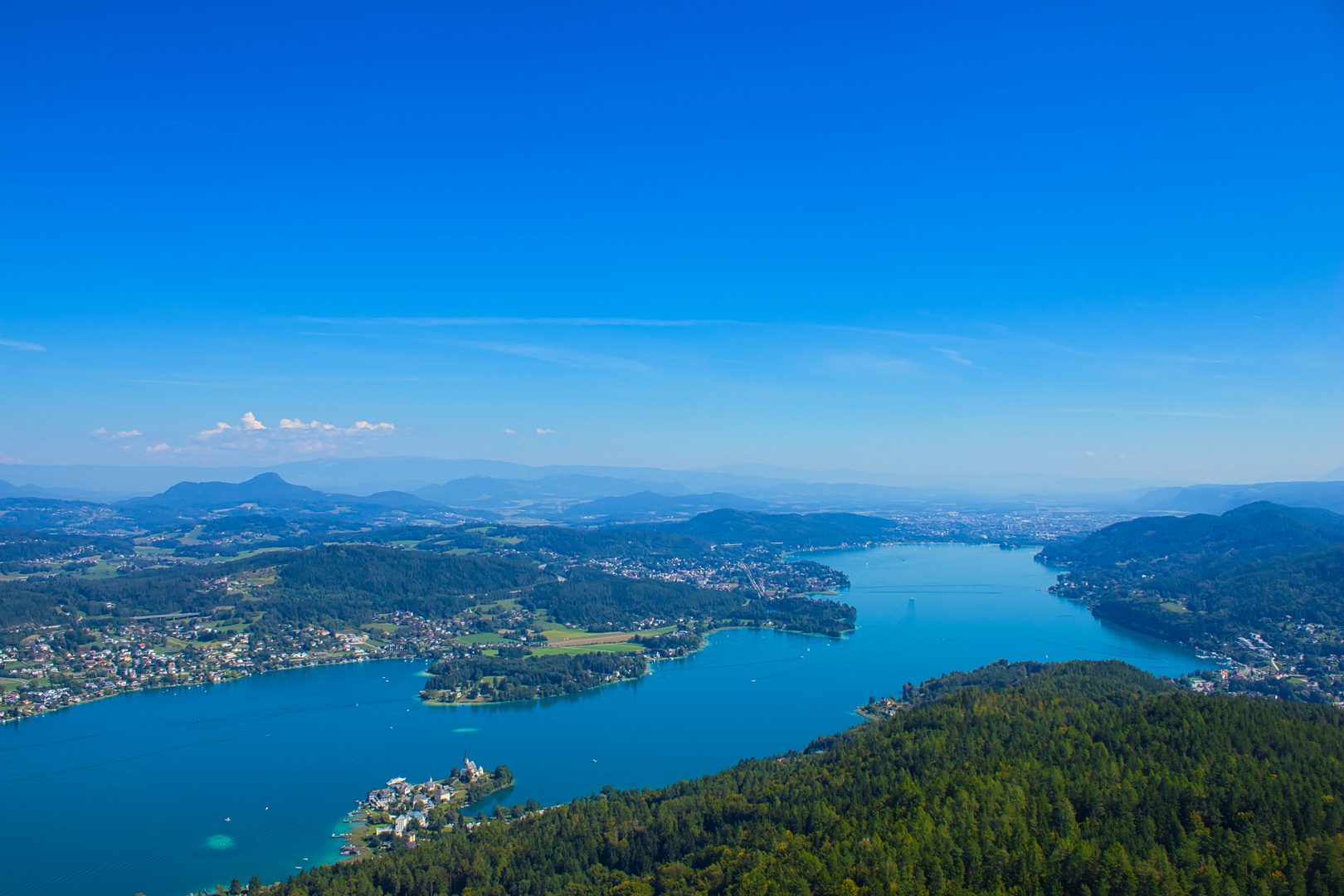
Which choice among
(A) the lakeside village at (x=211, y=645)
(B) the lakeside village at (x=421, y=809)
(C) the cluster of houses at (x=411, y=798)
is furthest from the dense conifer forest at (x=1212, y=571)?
(C) the cluster of houses at (x=411, y=798)

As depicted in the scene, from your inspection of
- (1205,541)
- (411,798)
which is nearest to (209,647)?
(411,798)

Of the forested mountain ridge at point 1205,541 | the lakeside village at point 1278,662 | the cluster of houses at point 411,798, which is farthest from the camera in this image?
the forested mountain ridge at point 1205,541

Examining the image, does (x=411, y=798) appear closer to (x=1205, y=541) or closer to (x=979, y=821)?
(x=979, y=821)

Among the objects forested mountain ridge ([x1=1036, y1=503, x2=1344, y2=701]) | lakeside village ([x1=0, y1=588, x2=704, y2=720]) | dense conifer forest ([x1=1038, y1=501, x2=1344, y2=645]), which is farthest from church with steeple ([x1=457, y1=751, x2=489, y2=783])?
dense conifer forest ([x1=1038, y1=501, x2=1344, y2=645])

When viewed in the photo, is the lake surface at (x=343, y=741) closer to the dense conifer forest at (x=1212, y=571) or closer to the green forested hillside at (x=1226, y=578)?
the green forested hillside at (x=1226, y=578)

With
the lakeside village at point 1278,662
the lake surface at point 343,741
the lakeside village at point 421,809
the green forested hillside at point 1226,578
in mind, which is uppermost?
the green forested hillside at point 1226,578

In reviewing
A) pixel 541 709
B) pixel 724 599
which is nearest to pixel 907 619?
pixel 724 599
